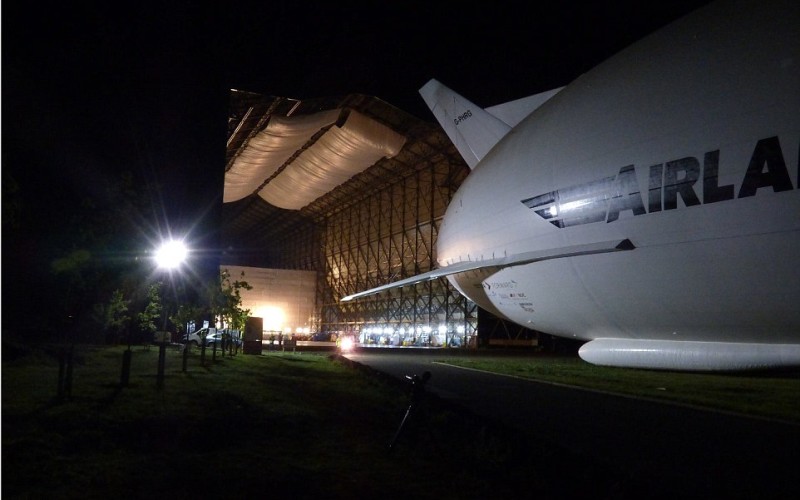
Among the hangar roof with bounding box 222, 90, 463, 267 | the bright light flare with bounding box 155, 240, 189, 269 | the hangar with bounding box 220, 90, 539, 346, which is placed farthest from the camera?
the hangar with bounding box 220, 90, 539, 346

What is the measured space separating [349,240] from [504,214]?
51.2m

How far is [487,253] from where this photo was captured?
1295 cm

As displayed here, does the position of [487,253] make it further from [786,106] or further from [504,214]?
[786,106]

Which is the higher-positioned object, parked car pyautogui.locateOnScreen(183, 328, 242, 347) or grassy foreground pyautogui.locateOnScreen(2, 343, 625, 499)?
parked car pyautogui.locateOnScreen(183, 328, 242, 347)

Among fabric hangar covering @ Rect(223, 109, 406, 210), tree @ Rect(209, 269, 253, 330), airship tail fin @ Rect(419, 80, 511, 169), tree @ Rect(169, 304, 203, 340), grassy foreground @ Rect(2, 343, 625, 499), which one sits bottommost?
grassy foreground @ Rect(2, 343, 625, 499)

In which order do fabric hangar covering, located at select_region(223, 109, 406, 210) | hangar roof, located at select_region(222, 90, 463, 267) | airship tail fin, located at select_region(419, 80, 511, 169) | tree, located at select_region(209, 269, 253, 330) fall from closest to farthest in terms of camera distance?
airship tail fin, located at select_region(419, 80, 511, 169), tree, located at select_region(209, 269, 253, 330), hangar roof, located at select_region(222, 90, 463, 267), fabric hangar covering, located at select_region(223, 109, 406, 210)

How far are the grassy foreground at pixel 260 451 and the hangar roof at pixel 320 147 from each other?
27.9m

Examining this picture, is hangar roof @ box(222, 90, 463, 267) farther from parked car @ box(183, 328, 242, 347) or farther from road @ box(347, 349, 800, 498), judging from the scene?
road @ box(347, 349, 800, 498)

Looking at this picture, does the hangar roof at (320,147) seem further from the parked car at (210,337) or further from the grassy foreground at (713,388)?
the grassy foreground at (713,388)

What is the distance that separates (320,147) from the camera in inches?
1752

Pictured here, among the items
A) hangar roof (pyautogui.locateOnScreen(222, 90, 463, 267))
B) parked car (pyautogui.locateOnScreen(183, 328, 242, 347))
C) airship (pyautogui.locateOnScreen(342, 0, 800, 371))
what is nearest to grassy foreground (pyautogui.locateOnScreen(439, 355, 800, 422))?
airship (pyautogui.locateOnScreen(342, 0, 800, 371))

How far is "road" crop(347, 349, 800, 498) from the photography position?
5.02 m

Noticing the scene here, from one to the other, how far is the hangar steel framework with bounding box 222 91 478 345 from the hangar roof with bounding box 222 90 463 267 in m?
0.14

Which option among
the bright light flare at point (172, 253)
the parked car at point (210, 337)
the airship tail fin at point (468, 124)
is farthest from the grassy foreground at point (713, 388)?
the parked car at point (210, 337)
